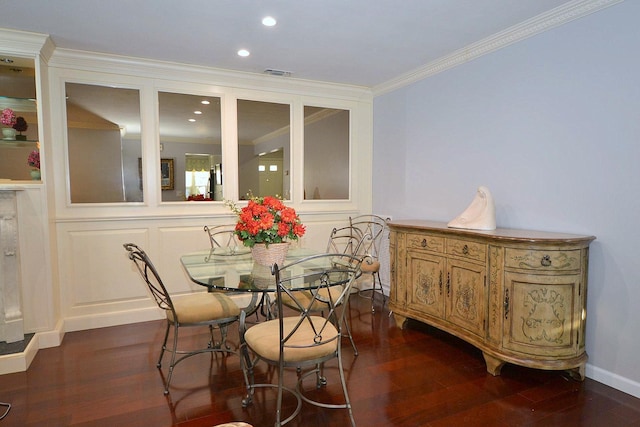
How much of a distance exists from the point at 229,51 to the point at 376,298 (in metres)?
3.07

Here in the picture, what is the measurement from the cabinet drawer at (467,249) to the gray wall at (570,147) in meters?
0.51

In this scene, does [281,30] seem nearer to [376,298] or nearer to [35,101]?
[35,101]

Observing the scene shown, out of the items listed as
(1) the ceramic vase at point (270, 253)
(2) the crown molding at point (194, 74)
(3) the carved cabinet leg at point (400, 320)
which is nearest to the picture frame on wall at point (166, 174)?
(2) the crown molding at point (194, 74)

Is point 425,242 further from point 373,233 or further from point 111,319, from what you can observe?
point 111,319

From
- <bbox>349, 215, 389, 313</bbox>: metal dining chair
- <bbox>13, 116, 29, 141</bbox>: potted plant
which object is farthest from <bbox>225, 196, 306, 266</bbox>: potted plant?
<bbox>13, 116, 29, 141</bbox>: potted plant

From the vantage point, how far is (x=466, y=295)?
286 cm

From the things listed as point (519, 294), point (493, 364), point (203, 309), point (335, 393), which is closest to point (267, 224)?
point (203, 309)

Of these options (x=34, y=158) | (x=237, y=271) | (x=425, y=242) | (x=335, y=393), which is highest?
(x=34, y=158)

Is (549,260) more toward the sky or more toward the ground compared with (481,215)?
more toward the ground

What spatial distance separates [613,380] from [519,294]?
0.80 meters

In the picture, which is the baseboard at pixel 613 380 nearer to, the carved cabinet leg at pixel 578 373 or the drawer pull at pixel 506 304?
the carved cabinet leg at pixel 578 373

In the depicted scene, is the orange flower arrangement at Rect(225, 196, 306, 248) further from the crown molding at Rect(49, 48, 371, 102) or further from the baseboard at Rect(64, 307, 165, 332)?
the crown molding at Rect(49, 48, 371, 102)

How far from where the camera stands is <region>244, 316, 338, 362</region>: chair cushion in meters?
1.98

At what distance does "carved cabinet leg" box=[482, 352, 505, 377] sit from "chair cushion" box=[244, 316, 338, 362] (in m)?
1.21
